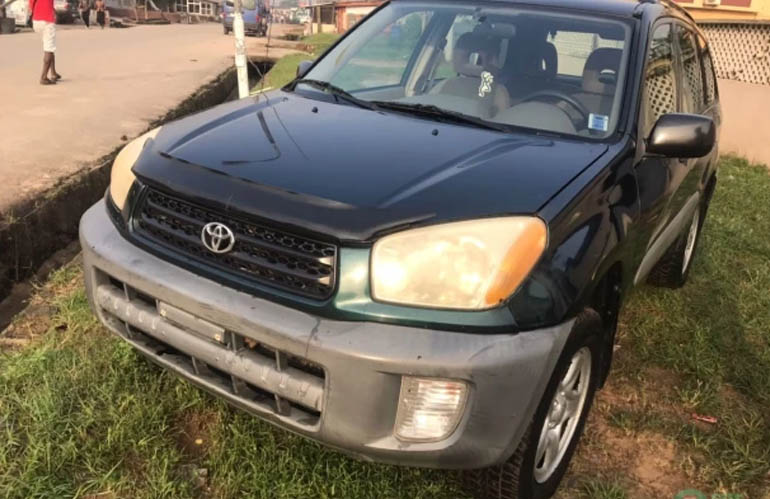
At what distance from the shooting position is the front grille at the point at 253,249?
6.65 feet

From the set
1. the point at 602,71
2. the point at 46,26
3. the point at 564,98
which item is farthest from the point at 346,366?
the point at 46,26

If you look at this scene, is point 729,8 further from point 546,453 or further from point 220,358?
point 220,358

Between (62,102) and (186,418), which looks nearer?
(186,418)

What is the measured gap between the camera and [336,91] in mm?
3305

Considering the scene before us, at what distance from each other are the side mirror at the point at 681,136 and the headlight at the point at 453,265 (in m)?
1.03

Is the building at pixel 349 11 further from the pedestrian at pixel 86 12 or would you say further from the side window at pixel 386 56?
the side window at pixel 386 56

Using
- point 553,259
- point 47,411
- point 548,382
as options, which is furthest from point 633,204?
point 47,411

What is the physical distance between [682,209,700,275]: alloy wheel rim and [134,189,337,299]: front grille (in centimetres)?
313

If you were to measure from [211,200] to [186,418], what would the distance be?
107 centimetres

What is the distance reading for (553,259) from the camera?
2062mm

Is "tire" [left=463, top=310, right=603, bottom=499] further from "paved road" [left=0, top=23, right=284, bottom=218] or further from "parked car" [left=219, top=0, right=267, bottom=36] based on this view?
"parked car" [left=219, top=0, right=267, bottom=36]

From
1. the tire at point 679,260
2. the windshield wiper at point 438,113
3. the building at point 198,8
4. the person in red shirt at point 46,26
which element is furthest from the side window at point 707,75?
the building at point 198,8

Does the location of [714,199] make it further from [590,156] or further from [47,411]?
[47,411]

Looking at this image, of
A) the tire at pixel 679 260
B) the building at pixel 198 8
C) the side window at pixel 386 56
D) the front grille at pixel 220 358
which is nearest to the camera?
the front grille at pixel 220 358
